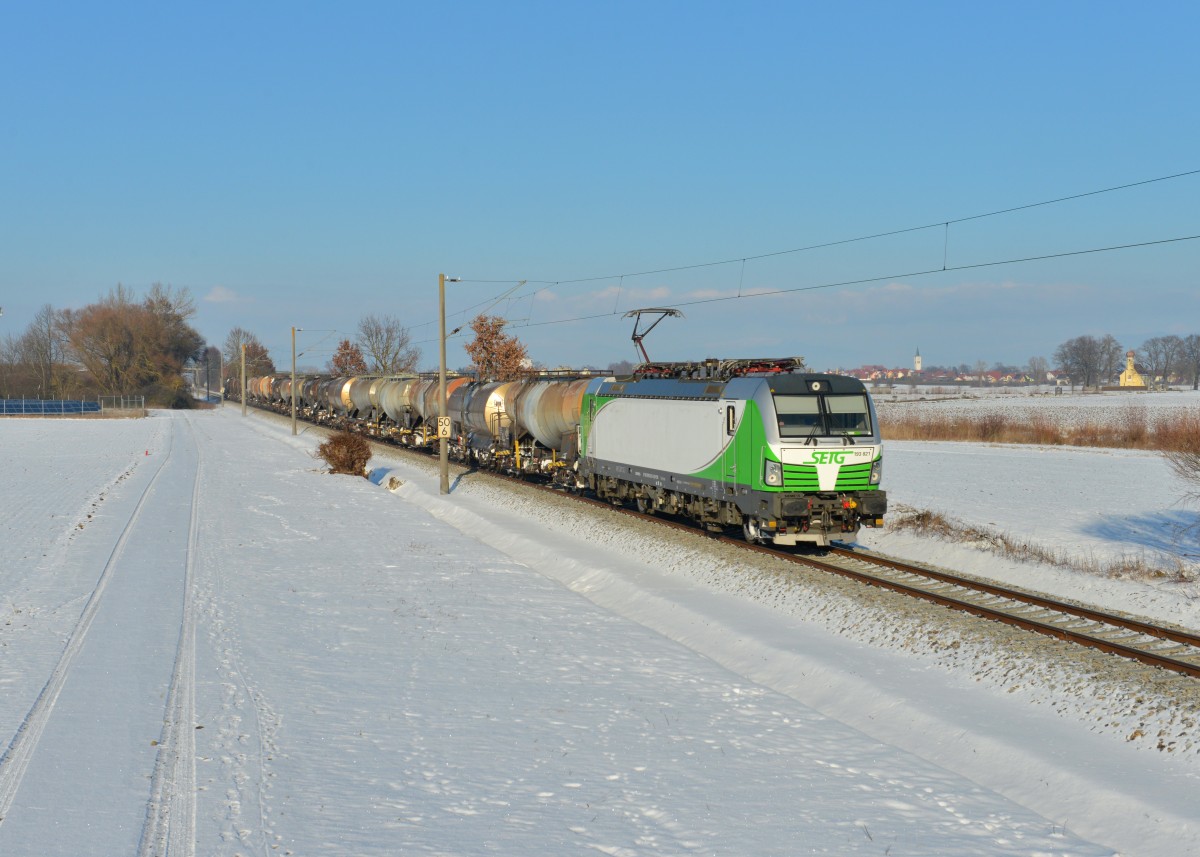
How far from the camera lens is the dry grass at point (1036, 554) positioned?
57.7 feet

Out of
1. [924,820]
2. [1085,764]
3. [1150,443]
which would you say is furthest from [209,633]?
[1150,443]

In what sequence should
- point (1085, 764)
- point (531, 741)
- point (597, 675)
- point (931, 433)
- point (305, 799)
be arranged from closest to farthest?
point (305, 799) → point (1085, 764) → point (531, 741) → point (597, 675) → point (931, 433)

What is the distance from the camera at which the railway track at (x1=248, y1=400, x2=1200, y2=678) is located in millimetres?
12430

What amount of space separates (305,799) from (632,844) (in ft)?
9.47

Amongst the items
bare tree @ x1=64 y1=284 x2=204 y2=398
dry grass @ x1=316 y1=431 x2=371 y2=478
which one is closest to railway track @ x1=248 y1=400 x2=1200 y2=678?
dry grass @ x1=316 y1=431 x2=371 y2=478

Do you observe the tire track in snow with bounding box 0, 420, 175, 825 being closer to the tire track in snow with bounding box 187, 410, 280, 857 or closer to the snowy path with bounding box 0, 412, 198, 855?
the snowy path with bounding box 0, 412, 198, 855

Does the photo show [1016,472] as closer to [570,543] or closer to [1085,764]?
[570,543]

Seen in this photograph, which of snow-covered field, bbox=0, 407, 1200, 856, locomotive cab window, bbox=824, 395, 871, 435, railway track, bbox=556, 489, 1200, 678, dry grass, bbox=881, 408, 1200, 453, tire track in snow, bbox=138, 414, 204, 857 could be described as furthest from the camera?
dry grass, bbox=881, 408, 1200, 453

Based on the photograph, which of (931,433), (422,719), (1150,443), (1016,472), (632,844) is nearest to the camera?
(632,844)

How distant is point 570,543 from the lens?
2308 cm

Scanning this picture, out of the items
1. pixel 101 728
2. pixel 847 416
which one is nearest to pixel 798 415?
pixel 847 416

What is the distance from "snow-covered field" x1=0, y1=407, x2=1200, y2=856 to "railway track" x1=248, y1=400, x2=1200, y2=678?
75cm

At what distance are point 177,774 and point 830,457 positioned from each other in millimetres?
12794

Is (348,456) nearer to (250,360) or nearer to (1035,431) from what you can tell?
(1035,431)
